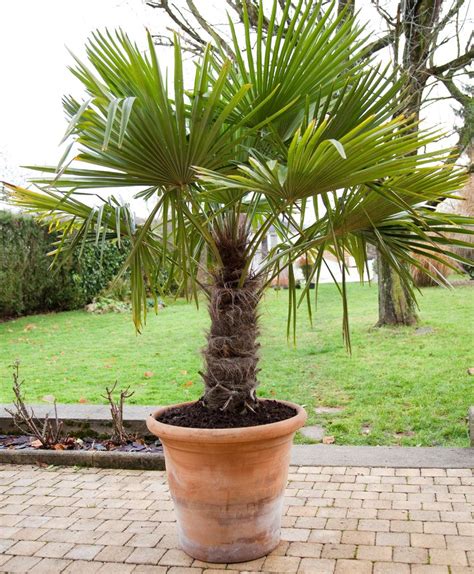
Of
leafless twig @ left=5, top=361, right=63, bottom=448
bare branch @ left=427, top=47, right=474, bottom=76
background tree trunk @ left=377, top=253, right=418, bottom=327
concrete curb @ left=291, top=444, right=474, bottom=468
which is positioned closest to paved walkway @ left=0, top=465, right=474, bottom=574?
concrete curb @ left=291, top=444, right=474, bottom=468

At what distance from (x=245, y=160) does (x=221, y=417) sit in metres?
1.32

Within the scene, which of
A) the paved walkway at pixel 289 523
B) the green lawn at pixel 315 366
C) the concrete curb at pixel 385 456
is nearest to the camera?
the paved walkway at pixel 289 523

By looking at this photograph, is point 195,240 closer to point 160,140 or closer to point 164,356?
point 160,140

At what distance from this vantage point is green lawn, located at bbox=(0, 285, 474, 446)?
5.23 metres

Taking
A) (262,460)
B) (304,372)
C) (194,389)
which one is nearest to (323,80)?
(262,460)

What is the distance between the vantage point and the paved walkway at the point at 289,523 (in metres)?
2.89

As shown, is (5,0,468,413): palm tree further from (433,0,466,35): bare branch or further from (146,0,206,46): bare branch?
(146,0,206,46): bare branch

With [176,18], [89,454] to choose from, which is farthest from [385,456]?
[176,18]

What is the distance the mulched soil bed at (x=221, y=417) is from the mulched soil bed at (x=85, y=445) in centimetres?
133

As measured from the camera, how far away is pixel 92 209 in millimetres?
3361

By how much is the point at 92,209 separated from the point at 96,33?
0.94 m

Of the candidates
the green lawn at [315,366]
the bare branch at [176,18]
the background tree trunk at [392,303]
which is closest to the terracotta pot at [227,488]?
the green lawn at [315,366]

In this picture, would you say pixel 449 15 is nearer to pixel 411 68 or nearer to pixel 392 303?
pixel 411 68

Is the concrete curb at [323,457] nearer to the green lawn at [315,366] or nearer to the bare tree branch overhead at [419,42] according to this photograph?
the green lawn at [315,366]
